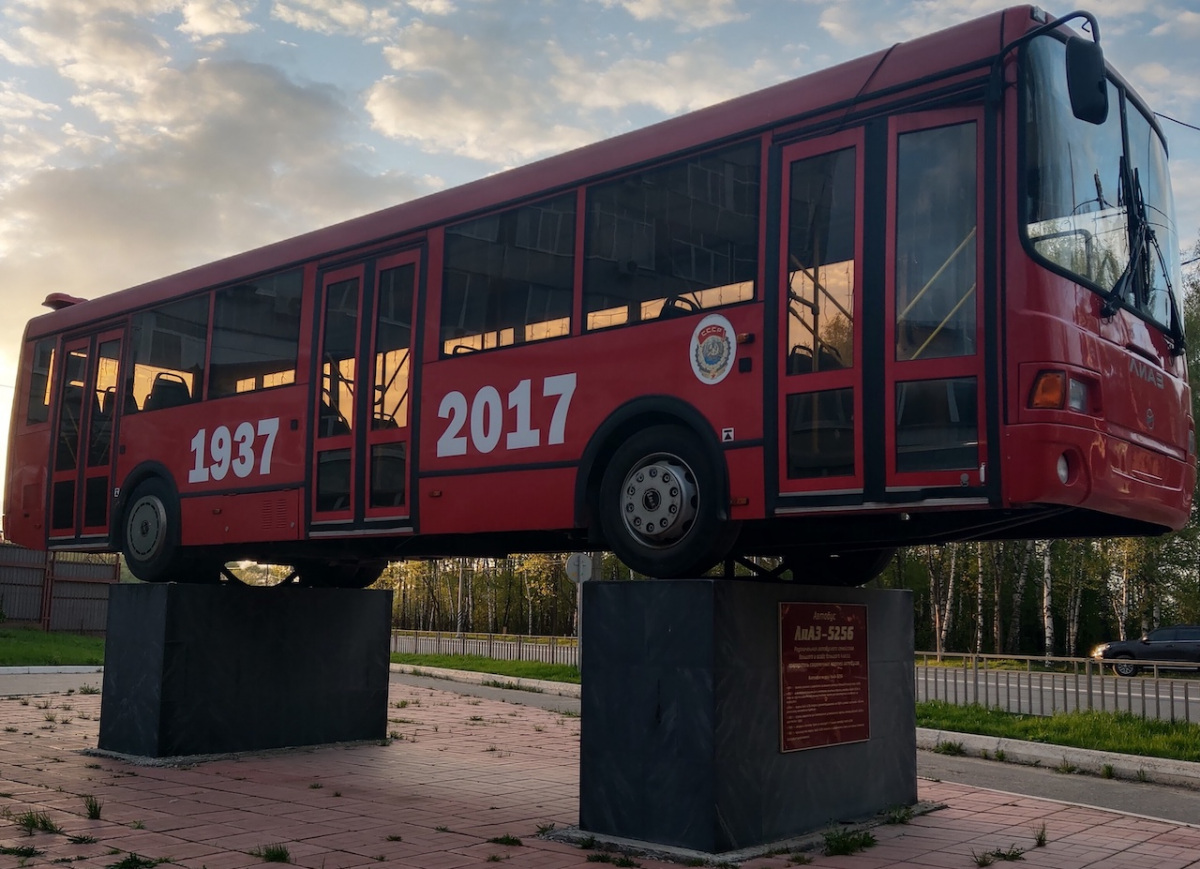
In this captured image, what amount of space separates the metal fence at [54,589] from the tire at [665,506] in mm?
29492

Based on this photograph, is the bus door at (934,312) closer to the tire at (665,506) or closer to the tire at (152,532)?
the tire at (665,506)

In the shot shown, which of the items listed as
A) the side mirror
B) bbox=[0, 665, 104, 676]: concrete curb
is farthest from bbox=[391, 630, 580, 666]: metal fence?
the side mirror

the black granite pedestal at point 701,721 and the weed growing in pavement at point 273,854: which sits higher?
the black granite pedestal at point 701,721

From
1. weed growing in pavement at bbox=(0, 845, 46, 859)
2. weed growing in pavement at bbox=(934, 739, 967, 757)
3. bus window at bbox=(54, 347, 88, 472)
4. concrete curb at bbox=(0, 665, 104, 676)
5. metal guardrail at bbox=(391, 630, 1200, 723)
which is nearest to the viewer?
weed growing in pavement at bbox=(0, 845, 46, 859)

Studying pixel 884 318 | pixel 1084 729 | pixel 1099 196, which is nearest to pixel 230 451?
pixel 884 318

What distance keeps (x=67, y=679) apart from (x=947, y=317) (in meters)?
19.8

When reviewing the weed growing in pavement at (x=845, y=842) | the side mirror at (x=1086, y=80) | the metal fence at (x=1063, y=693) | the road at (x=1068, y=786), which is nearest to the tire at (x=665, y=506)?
the weed growing in pavement at (x=845, y=842)

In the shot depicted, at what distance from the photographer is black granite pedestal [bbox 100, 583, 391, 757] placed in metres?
12.2

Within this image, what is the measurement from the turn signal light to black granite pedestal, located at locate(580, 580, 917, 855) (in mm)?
2369

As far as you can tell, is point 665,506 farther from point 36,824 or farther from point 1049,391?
point 36,824

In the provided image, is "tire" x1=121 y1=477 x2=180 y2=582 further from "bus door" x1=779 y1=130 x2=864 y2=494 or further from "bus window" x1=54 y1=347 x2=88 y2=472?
"bus door" x1=779 y1=130 x2=864 y2=494

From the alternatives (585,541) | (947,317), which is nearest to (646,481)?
(585,541)

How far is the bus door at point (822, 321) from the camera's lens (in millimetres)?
→ 7105

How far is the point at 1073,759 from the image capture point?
1335 cm
